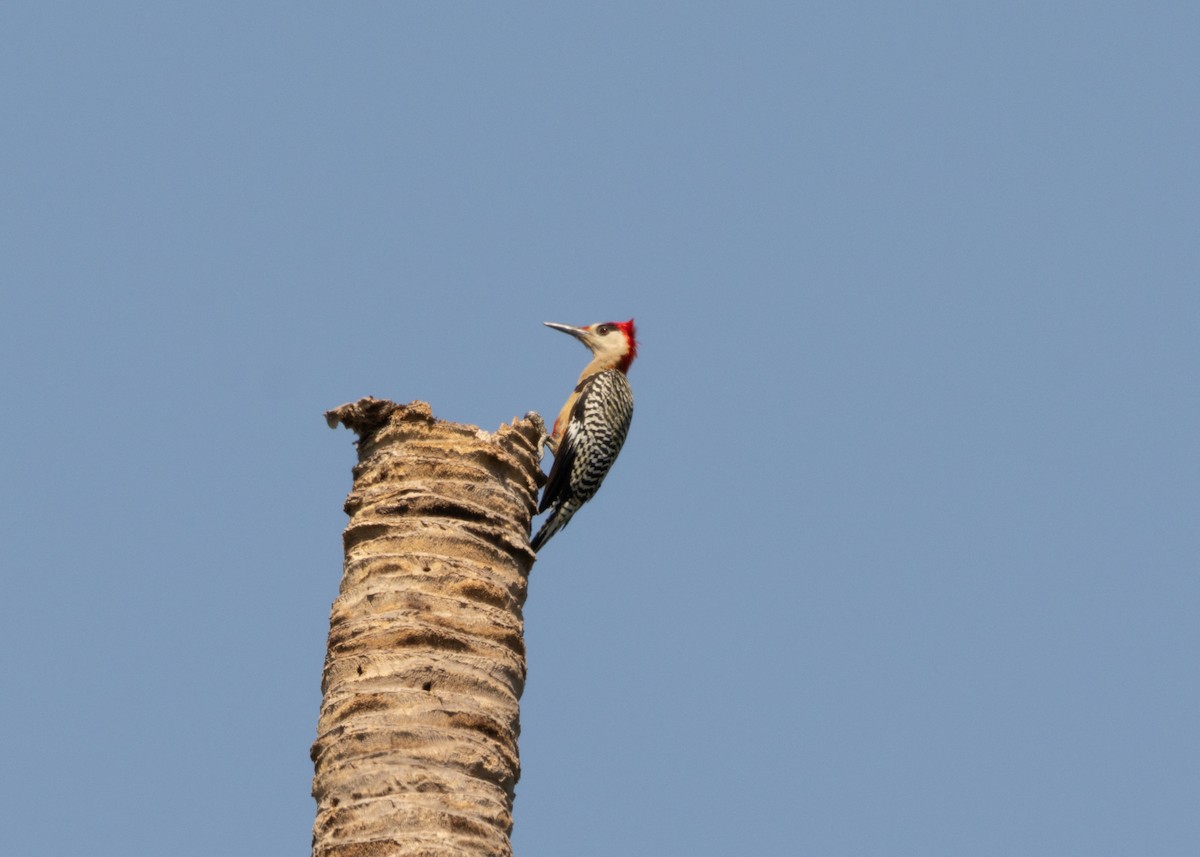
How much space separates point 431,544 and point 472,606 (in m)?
0.31

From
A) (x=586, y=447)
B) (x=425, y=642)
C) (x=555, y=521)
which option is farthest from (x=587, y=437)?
(x=425, y=642)

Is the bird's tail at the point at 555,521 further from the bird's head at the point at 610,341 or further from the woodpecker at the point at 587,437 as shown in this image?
the bird's head at the point at 610,341

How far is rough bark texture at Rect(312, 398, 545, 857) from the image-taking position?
686 cm

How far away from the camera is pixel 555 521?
33.9 feet

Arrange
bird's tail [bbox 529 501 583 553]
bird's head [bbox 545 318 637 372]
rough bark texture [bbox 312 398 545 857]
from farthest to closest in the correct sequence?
bird's head [bbox 545 318 637 372], bird's tail [bbox 529 501 583 553], rough bark texture [bbox 312 398 545 857]

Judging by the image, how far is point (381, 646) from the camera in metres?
7.23

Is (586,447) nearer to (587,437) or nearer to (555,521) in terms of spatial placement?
(587,437)

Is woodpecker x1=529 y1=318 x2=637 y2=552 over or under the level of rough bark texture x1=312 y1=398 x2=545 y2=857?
over

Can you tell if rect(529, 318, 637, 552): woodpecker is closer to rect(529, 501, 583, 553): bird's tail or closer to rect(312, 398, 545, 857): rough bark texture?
rect(529, 501, 583, 553): bird's tail

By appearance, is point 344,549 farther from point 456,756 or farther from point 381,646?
point 456,756

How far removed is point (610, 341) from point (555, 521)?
7.84ft

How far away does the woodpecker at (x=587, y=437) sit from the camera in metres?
10.5

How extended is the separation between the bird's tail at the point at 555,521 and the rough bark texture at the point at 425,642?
6.45 feet

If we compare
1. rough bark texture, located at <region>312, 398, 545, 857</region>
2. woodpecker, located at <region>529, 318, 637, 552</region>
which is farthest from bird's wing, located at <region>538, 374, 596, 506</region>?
rough bark texture, located at <region>312, 398, 545, 857</region>
